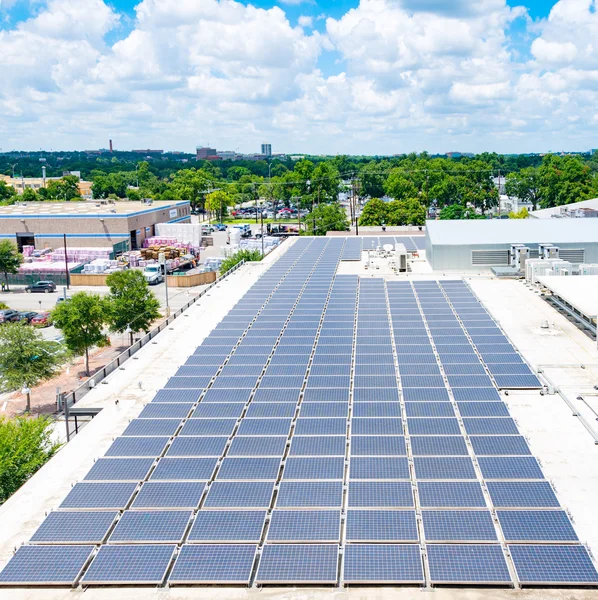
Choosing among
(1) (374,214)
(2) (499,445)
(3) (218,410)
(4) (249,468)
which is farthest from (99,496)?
(1) (374,214)

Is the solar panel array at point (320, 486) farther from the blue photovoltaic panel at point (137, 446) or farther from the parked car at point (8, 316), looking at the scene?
the parked car at point (8, 316)

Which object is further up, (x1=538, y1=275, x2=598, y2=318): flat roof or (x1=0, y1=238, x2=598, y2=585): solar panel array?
(x1=538, y1=275, x2=598, y2=318): flat roof

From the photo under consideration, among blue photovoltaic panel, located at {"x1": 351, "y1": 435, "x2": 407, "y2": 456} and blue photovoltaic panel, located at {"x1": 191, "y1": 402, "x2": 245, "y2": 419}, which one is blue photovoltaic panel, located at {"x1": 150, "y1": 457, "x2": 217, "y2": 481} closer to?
blue photovoltaic panel, located at {"x1": 191, "y1": 402, "x2": 245, "y2": 419}

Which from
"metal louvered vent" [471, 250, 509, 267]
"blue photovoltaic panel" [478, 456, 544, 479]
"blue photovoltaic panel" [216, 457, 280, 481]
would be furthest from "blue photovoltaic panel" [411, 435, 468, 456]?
"metal louvered vent" [471, 250, 509, 267]

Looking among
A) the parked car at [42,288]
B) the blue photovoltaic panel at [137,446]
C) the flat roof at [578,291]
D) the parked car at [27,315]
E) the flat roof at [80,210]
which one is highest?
the flat roof at [80,210]

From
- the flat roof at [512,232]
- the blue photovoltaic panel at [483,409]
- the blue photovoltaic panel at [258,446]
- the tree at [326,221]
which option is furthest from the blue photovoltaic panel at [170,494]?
the tree at [326,221]

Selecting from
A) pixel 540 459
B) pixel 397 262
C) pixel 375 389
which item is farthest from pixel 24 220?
pixel 540 459
